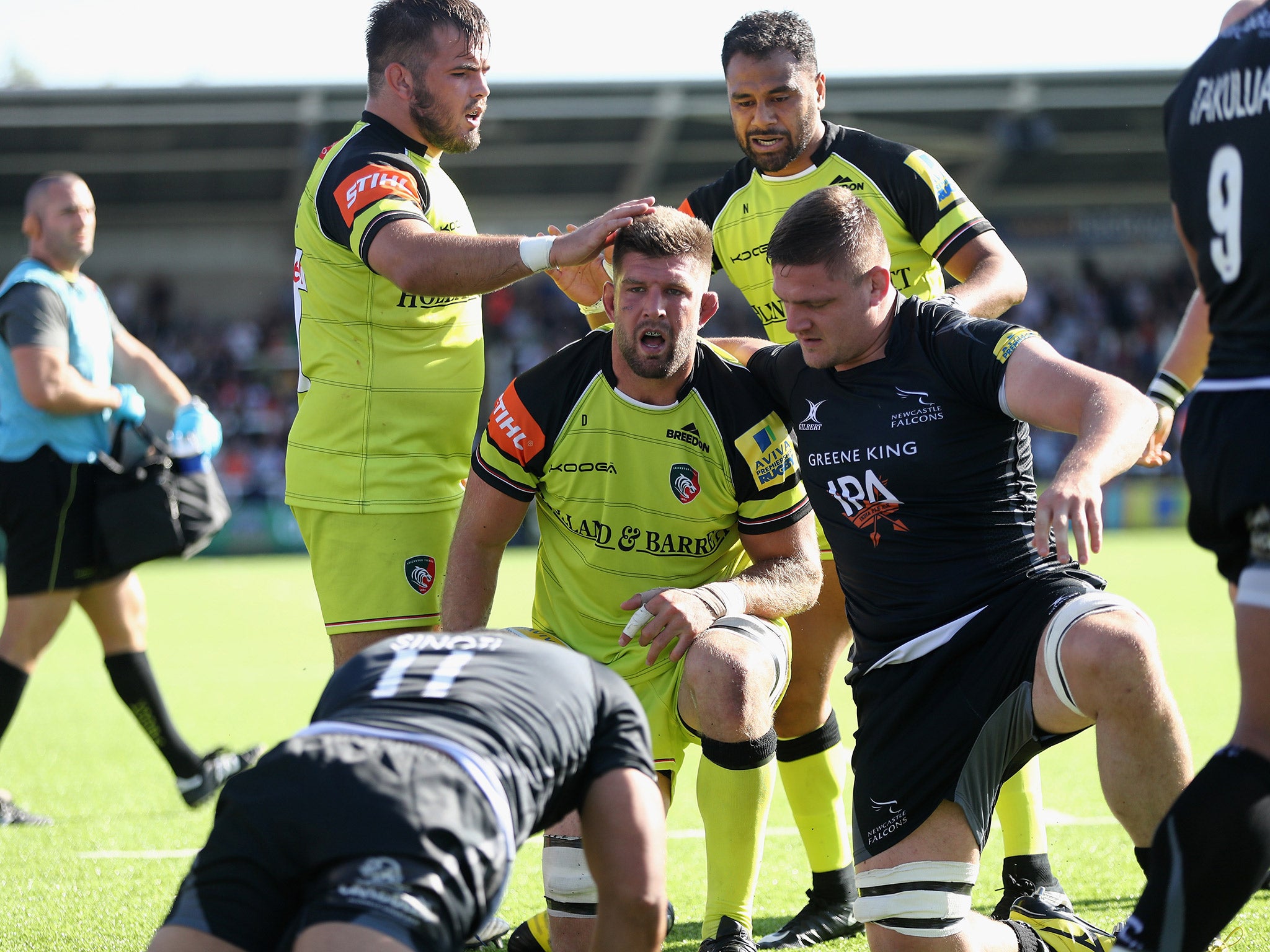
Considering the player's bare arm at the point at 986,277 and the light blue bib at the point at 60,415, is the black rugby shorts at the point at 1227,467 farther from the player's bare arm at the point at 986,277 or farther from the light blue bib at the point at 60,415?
the light blue bib at the point at 60,415

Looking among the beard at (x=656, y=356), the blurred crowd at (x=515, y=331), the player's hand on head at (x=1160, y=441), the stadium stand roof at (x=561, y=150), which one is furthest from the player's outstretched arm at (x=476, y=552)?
the stadium stand roof at (x=561, y=150)

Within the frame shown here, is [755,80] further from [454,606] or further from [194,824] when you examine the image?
[194,824]

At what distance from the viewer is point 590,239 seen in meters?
3.46

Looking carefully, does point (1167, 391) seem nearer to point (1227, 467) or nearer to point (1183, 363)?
point (1183, 363)

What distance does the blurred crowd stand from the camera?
2530cm

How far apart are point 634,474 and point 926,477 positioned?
0.87 metres

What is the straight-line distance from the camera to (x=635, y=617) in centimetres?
340

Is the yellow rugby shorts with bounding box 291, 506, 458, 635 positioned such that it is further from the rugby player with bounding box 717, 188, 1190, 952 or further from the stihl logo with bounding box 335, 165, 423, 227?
the rugby player with bounding box 717, 188, 1190, 952

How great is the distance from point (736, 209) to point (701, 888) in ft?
7.69

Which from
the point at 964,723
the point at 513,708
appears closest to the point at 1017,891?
the point at 964,723

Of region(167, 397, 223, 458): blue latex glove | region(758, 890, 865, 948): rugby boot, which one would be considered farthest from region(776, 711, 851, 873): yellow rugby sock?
region(167, 397, 223, 458): blue latex glove

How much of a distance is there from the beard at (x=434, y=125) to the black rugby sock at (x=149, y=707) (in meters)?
2.79

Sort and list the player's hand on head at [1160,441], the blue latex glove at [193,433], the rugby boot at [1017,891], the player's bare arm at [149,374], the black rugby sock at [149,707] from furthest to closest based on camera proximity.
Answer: the player's bare arm at [149,374] < the blue latex glove at [193,433] < the black rugby sock at [149,707] < the rugby boot at [1017,891] < the player's hand on head at [1160,441]

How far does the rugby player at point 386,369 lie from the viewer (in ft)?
12.7
